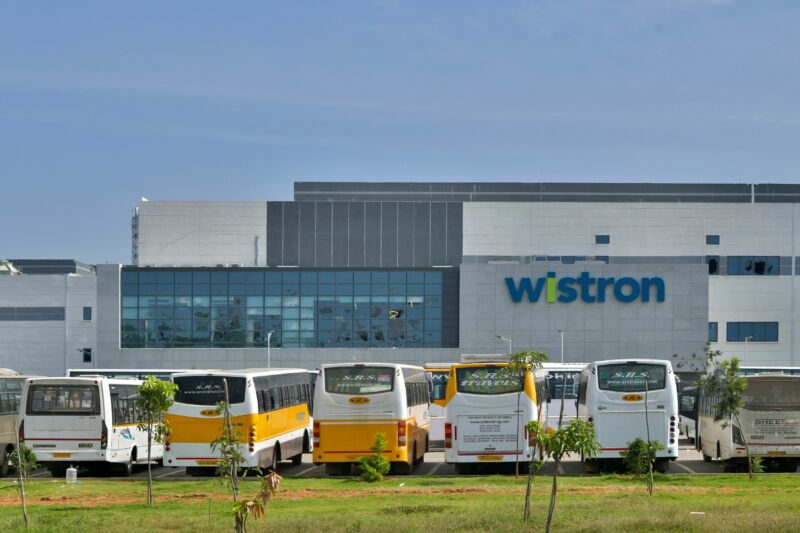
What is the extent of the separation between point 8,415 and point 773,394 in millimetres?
21359

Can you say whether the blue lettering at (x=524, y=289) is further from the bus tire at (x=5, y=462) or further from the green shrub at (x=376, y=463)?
the green shrub at (x=376, y=463)

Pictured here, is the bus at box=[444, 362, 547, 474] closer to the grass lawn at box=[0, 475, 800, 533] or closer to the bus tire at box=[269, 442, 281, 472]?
the grass lawn at box=[0, 475, 800, 533]

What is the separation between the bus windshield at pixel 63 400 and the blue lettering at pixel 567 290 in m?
59.0

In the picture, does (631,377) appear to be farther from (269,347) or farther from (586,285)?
(269,347)

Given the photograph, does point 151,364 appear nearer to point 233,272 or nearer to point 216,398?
→ point 233,272

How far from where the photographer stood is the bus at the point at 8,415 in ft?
112

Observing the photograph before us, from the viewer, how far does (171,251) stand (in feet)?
322

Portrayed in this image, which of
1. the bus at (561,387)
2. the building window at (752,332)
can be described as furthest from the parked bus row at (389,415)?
the building window at (752,332)

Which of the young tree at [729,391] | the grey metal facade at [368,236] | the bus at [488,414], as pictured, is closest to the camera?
the young tree at [729,391]

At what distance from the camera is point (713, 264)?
94750mm

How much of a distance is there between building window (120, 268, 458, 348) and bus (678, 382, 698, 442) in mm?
36741

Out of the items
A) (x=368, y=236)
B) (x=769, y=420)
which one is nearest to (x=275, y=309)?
(x=368, y=236)

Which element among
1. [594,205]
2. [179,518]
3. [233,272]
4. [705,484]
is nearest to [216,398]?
[179,518]

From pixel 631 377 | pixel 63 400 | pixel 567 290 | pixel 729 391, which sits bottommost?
pixel 63 400
